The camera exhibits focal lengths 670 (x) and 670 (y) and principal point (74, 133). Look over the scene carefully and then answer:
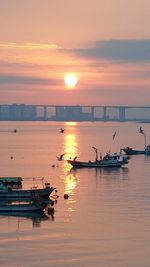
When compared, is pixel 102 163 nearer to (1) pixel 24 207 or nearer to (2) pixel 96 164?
(2) pixel 96 164

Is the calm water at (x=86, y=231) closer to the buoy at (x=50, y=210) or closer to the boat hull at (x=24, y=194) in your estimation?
the buoy at (x=50, y=210)

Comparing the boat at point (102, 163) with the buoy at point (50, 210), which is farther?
the boat at point (102, 163)

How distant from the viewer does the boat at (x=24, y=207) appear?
33.9m

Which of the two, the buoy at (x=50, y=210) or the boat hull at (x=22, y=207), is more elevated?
the boat hull at (x=22, y=207)

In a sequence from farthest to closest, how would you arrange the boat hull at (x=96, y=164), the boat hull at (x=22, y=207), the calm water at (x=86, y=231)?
the boat hull at (x=96, y=164) < the boat hull at (x=22, y=207) < the calm water at (x=86, y=231)

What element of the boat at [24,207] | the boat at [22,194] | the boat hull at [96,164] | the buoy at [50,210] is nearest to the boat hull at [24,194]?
the boat at [22,194]

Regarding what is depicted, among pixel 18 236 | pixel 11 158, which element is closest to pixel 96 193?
pixel 18 236

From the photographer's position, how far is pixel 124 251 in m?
25.8

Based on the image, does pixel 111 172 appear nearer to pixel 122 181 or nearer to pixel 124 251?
pixel 122 181

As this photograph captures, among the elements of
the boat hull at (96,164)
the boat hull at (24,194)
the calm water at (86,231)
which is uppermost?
the boat hull at (96,164)

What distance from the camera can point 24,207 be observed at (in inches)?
1341

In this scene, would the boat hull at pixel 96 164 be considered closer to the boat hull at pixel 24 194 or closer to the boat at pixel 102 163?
the boat at pixel 102 163

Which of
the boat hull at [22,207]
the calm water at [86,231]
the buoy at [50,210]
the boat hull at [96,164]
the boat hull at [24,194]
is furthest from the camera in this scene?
the boat hull at [96,164]

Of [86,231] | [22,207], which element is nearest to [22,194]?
[22,207]
